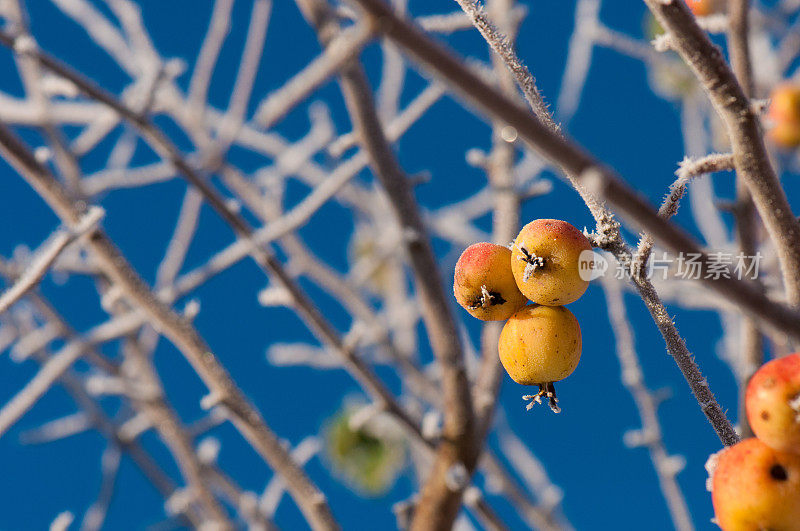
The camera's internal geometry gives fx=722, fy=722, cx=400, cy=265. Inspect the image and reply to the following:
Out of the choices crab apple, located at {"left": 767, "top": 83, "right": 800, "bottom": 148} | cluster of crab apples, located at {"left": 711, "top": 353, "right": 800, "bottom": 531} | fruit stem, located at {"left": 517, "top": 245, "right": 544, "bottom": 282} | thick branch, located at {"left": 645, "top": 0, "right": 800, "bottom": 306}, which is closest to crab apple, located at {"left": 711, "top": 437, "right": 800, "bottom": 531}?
cluster of crab apples, located at {"left": 711, "top": 353, "right": 800, "bottom": 531}

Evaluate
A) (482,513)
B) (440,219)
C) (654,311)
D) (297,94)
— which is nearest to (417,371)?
(482,513)

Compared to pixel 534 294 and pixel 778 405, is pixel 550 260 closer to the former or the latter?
pixel 534 294

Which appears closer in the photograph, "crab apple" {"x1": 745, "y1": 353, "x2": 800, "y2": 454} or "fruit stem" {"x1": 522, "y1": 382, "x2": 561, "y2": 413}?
"crab apple" {"x1": 745, "y1": 353, "x2": 800, "y2": 454}

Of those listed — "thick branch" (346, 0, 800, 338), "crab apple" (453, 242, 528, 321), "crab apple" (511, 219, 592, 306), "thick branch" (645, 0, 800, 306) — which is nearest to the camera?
"thick branch" (346, 0, 800, 338)

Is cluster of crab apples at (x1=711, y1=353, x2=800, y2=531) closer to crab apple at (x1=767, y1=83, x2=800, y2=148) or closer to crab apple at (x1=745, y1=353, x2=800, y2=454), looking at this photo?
crab apple at (x1=745, y1=353, x2=800, y2=454)

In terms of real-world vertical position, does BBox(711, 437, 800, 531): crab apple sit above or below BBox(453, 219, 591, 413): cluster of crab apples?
below
